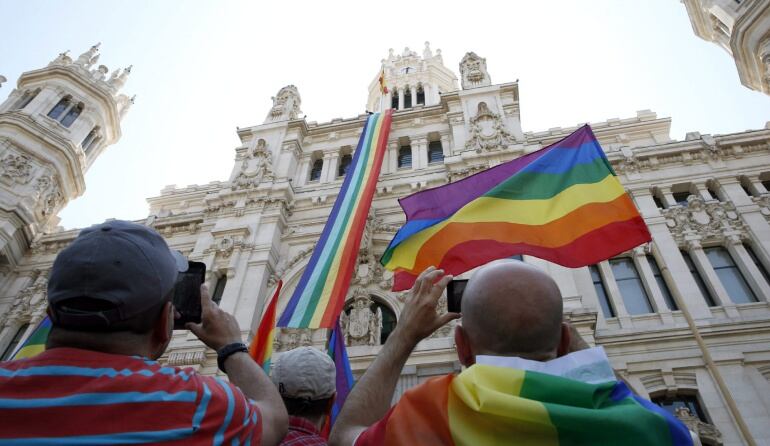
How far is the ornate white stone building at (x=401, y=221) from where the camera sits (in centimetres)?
1080

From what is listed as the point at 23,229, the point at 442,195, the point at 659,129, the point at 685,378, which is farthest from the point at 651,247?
the point at 23,229

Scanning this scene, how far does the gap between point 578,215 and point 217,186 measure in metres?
22.1

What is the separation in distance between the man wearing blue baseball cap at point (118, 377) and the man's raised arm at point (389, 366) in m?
0.32

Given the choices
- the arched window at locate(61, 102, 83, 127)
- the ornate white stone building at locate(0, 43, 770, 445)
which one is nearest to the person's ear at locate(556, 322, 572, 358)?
the ornate white stone building at locate(0, 43, 770, 445)

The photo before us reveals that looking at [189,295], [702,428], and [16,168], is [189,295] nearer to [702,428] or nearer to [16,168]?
[702,428]

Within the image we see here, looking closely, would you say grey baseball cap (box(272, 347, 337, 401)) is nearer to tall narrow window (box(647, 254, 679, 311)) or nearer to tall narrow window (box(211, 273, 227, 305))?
tall narrow window (box(647, 254, 679, 311))

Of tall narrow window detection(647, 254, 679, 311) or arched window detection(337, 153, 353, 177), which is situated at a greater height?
arched window detection(337, 153, 353, 177)

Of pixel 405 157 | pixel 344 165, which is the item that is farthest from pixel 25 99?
pixel 405 157

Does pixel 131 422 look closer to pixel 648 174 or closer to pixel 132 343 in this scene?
pixel 132 343

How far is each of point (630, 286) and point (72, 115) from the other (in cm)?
2856

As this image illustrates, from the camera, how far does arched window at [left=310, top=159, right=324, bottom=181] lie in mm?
19884

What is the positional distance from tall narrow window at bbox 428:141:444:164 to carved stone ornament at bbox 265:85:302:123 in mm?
7241

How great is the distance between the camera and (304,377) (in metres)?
3.29

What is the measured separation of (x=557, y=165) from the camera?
765 centimetres
